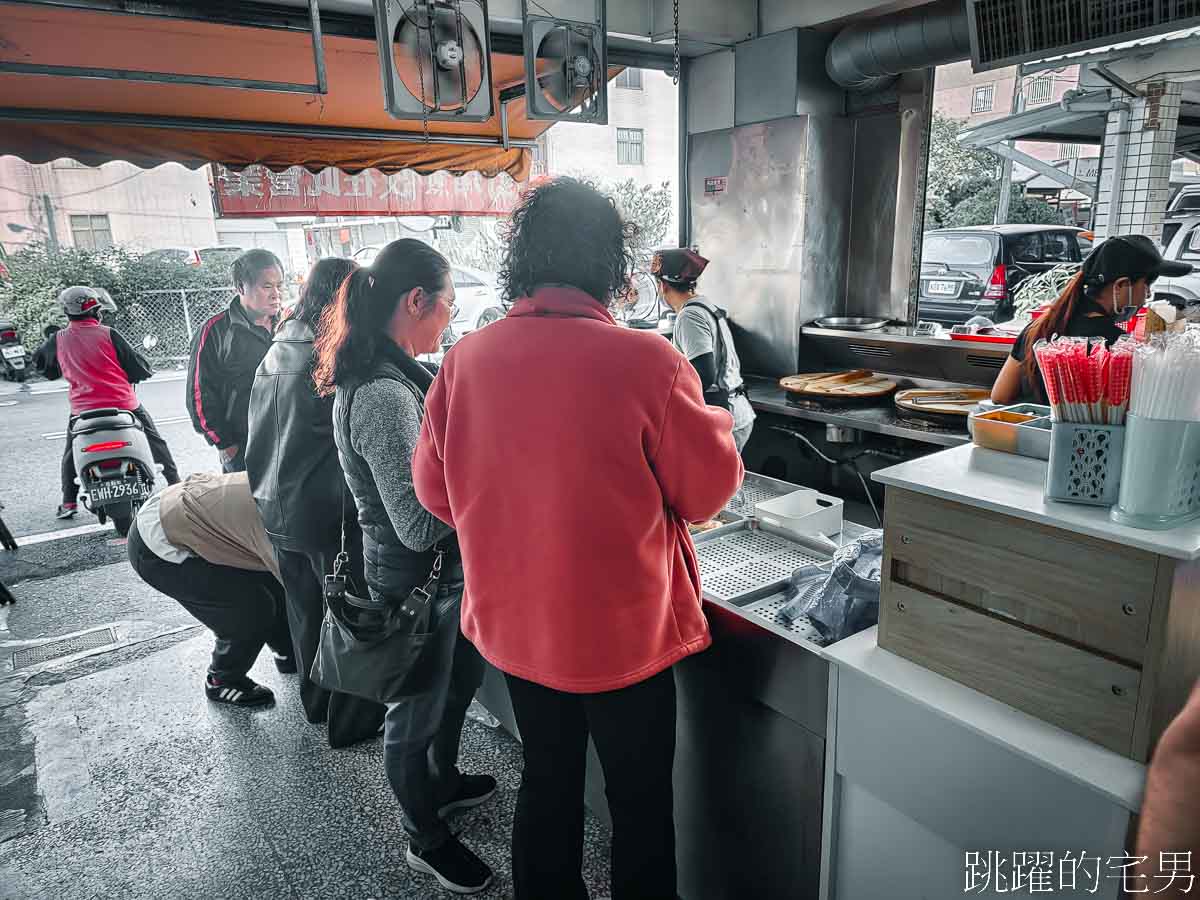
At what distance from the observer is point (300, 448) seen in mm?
2166

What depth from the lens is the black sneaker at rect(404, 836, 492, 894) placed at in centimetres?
201

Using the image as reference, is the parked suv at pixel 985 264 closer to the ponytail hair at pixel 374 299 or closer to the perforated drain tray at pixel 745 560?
the perforated drain tray at pixel 745 560

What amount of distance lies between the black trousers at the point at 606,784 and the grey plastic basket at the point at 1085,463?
757 millimetres

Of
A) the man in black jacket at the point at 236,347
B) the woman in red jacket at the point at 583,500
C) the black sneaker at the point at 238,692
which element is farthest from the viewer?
the man in black jacket at the point at 236,347

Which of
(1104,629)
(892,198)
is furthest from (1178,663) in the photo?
(892,198)

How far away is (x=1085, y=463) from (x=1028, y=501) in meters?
0.10

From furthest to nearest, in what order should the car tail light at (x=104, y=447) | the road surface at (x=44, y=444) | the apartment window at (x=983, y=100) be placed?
the apartment window at (x=983, y=100) < the road surface at (x=44, y=444) < the car tail light at (x=104, y=447)

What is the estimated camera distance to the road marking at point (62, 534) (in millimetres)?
4676

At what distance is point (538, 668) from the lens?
1.41 meters

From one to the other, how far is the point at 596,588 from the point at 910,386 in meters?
2.93

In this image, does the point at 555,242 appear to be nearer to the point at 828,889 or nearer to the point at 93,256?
the point at 828,889

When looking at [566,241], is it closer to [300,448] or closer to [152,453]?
[300,448]

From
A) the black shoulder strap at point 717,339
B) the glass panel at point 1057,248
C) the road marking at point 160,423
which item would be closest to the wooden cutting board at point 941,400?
the black shoulder strap at point 717,339

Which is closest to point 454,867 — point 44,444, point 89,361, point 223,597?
point 223,597
